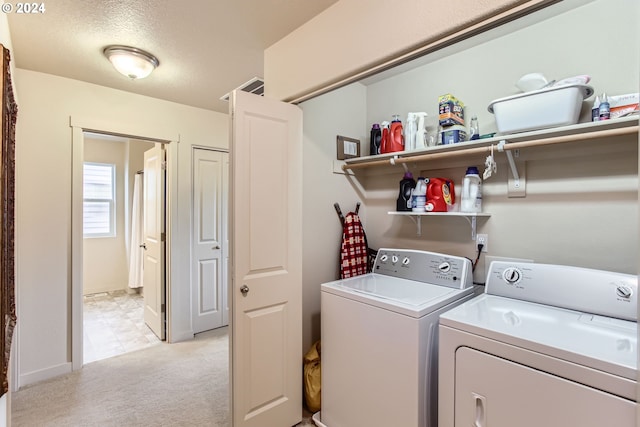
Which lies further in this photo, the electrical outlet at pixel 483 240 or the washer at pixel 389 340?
the electrical outlet at pixel 483 240

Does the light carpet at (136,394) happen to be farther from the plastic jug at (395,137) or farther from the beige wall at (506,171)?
the plastic jug at (395,137)

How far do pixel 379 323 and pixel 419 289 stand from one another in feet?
1.21

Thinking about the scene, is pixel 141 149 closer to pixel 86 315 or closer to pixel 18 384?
pixel 86 315

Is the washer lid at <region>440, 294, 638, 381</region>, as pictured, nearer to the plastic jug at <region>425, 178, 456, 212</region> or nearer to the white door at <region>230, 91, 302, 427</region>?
the plastic jug at <region>425, 178, 456, 212</region>

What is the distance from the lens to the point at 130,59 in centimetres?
206

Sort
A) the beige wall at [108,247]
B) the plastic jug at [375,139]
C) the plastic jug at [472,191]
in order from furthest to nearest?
the beige wall at [108,247] → the plastic jug at [375,139] → the plastic jug at [472,191]

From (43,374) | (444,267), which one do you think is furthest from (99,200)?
(444,267)

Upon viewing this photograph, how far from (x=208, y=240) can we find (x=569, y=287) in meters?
3.17

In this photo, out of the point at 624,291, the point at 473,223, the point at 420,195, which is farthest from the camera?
the point at 420,195

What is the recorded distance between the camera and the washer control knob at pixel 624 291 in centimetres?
136

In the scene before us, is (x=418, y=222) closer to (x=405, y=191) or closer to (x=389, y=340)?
(x=405, y=191)

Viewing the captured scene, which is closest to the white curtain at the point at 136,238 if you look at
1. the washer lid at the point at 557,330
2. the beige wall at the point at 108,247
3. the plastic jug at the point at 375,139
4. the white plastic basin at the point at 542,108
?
the beige wall at the point at 108,247

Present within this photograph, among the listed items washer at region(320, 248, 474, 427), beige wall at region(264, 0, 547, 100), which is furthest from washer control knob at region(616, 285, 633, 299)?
beige wall at region(264, 0, 547, 100)

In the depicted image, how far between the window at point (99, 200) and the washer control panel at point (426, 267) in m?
A: 4.71
